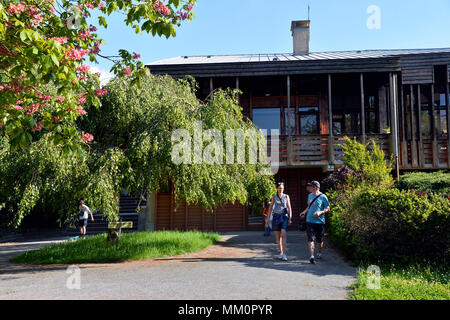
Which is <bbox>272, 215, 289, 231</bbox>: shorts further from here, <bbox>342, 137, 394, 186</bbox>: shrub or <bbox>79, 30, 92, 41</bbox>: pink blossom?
<bbox>79, 30, 92, 41</bbox>: pink blossom

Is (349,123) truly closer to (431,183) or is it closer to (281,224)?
(431,183)

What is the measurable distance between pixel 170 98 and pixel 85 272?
4.59 m

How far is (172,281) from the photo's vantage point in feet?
18.8

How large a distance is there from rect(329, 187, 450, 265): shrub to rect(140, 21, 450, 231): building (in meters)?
7.16

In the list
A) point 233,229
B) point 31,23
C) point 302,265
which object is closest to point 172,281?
point 302,265

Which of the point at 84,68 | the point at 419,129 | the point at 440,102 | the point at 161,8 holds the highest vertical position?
the point at 440,102

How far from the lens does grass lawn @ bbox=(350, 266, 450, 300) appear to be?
185 inches

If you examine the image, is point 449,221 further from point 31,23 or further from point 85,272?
point 31,23

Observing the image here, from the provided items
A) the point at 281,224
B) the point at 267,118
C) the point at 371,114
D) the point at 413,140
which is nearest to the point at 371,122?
the point at 371,114

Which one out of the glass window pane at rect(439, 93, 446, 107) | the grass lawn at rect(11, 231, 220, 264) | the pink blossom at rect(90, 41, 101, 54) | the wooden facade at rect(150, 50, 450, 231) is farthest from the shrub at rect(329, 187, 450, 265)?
the glass window pane at rect(439, 93, 446, 107)

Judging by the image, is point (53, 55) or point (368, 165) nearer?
point (53, 55)

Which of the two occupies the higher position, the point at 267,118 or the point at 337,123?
the point at 267,118

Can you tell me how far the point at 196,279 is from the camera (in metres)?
5.82

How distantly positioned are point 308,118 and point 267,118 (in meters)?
2.01
